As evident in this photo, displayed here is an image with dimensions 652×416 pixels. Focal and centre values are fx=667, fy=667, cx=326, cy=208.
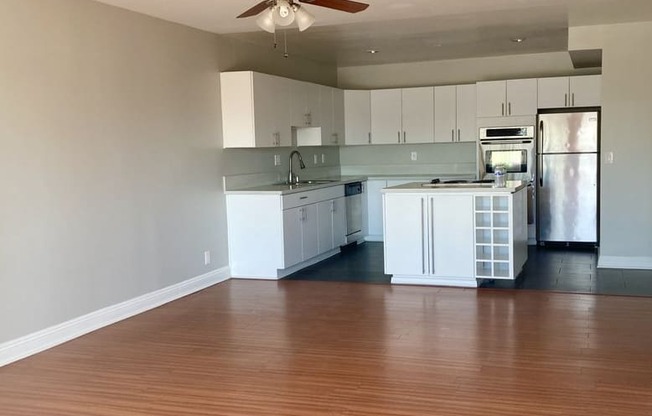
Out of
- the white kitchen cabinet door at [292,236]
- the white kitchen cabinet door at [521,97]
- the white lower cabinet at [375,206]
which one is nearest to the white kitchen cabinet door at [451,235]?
the white kitchen cabinet door at [292,236]

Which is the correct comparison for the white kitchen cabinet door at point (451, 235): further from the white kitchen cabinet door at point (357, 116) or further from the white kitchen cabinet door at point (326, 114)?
the white kitchen cabinet door at point (357, 116)

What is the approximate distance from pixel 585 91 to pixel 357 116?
283cm

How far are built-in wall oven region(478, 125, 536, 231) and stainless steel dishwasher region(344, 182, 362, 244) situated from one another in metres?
1.54

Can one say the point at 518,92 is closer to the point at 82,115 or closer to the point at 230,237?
the point at 230,237

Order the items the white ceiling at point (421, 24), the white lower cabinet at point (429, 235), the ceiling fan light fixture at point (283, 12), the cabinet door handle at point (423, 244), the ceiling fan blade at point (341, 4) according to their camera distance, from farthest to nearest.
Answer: the cabinet door handle at point (423, 244) < the white lower cabinet at point (429, 235) < the white ceiling at point (421, 24) < the ceiling fan blade at point (341, 4) < the ceiling fan light fixture at point (283, 12)

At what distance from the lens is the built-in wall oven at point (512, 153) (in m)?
7.90

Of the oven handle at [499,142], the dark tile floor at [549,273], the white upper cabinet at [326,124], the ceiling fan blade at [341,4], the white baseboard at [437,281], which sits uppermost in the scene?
the ceiling fan blade at [341,4]

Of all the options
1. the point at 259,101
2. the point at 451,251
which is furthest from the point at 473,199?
the point at 259,101

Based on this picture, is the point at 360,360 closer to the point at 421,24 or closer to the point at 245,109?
the point at 245,109

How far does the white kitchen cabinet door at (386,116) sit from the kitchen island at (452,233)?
9.18 ft

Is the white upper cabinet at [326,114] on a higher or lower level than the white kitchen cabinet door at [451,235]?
higher

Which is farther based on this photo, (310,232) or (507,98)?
(507,98)

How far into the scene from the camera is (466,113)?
8.46 meters

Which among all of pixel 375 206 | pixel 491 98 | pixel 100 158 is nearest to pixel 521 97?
pixel 491 98
